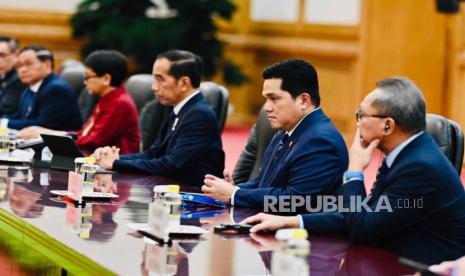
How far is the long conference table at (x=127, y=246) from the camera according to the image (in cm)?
282

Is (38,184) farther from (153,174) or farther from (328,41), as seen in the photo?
(328,41)

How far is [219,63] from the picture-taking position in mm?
11594

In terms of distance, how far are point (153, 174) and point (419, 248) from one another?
74.1 inches

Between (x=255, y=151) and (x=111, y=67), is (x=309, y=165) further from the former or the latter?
(x=111, y=67)

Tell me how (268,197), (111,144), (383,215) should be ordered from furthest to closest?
(111,144)
(268,197)
(383,215)

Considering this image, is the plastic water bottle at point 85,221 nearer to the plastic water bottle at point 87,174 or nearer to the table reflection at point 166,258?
the plastic water bottle at point 87,174

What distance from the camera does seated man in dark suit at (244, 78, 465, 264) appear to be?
3182mm

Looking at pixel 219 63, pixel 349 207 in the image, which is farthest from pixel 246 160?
pixel 219 63

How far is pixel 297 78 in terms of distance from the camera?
3941mm

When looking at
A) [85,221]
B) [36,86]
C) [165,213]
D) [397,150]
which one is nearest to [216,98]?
[36,86]

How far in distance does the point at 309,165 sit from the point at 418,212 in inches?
26.0

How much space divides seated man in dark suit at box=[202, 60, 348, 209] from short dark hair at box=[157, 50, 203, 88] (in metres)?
1.09

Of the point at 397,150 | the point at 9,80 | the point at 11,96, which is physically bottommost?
the point at 11,96

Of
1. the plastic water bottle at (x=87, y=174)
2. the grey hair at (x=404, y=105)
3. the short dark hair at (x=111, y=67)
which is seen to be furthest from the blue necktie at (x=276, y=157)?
the short dark hair at (x=111, y=67)
